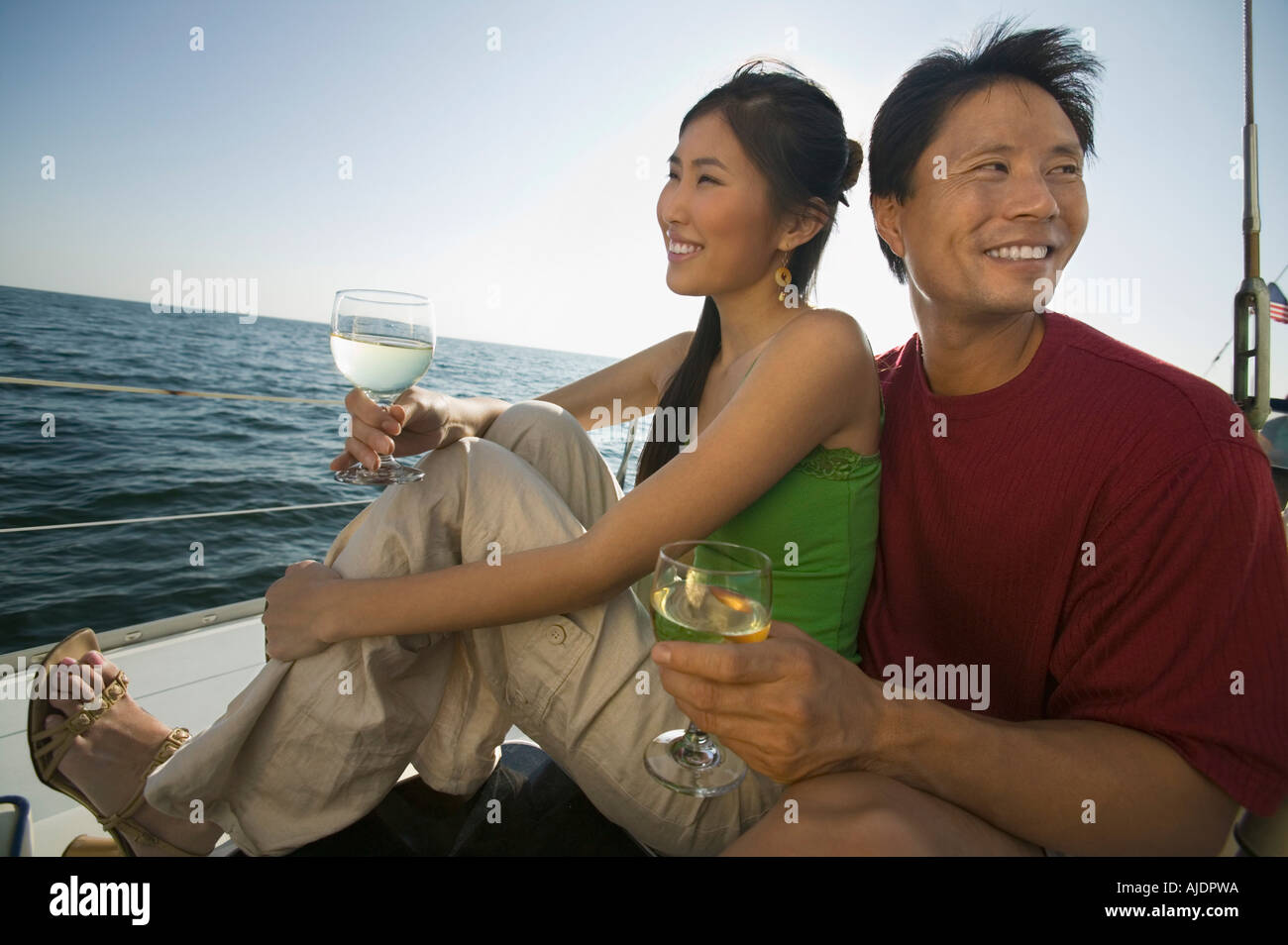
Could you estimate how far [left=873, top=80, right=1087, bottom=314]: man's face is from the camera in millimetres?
1195

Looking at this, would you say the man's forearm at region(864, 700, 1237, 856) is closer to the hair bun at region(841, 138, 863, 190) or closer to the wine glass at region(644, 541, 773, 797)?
the wine glass at region(644, 541, 773, 797)

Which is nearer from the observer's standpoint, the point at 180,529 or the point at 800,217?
the point at 800,217

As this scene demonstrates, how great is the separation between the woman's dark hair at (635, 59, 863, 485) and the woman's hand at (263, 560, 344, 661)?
63 centimetres

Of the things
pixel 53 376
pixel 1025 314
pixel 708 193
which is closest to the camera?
pixel 1025 314

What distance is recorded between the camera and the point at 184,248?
109 ft

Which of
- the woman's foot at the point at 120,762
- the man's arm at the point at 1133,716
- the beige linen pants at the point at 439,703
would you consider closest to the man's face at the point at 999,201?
the man's arm at the point at 1133,716

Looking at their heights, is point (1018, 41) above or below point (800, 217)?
above

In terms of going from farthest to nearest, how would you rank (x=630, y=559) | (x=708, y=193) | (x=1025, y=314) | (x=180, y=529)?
(x=180, y=529) → (x=708, y=193) → (x=1025, y=314) → (x=630, y=559)

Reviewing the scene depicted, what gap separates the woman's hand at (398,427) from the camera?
1302 mm

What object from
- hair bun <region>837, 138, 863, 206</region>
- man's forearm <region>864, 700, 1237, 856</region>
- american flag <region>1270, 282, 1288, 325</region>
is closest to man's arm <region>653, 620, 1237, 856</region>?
man's forearm <region>864, 700, 1237, 856</region>

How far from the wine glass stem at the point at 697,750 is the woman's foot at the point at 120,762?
2.95 ft

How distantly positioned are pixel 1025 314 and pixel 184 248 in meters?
40.7
